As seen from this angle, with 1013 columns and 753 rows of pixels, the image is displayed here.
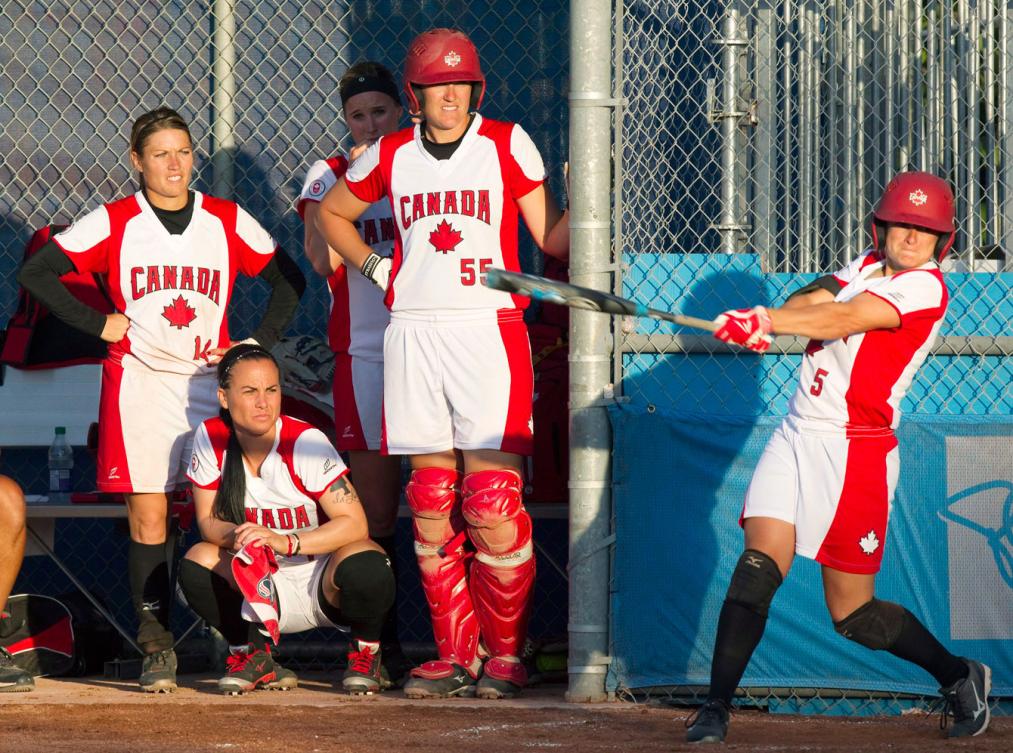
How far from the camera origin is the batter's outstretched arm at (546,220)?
5.07 meters

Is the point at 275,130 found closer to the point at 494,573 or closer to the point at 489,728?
the point at 494,573

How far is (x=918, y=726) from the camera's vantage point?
4.68m

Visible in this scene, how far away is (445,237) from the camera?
4.99 meters

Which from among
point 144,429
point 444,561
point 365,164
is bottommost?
point 444,561

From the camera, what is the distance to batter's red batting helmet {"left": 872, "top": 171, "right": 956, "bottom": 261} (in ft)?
14.3

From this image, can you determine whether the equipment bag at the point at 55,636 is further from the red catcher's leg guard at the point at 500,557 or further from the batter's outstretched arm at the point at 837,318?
the batter's outstretched arm at the point at 837,318

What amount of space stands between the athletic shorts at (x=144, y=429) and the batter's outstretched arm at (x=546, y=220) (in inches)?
55.6

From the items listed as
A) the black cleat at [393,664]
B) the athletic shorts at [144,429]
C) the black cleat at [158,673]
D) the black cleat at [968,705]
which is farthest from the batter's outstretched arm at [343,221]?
the black cleat at [968,705]

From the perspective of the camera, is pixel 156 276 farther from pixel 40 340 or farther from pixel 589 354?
pixel 589 354

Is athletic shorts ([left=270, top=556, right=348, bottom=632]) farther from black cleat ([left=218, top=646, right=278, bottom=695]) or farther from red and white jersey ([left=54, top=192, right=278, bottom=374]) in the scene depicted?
red and white jersey ([left=54, top=192, right=278, bottom=374])

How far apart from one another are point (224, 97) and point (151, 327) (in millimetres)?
1556

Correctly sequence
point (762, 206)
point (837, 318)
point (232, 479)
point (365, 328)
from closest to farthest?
point (837, 318)
point (232, 479)
point (365, 328)
point (762, 206)

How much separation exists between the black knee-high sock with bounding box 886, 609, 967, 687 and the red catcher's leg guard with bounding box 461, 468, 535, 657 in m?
1.28

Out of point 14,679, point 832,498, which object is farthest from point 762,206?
point 14,679
